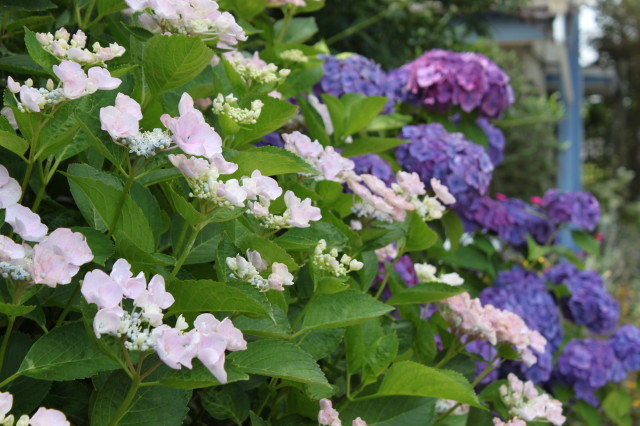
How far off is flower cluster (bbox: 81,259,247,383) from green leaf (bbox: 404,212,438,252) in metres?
0.53

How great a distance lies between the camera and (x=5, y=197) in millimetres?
682

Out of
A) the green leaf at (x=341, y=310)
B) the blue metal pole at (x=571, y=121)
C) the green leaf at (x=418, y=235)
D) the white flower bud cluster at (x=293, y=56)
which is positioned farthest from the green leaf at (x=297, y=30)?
the blue metal pole at (x=571, y=121)

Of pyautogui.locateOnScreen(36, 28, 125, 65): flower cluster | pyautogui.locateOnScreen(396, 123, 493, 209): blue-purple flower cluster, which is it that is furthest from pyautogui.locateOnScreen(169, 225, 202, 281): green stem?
pyautogui.locateOnScreen(396, 123, 493, 209): blue-purple flower cluster

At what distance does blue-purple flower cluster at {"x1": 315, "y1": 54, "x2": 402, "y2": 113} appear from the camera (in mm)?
1629

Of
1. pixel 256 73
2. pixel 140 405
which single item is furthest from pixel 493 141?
pixel 140 405

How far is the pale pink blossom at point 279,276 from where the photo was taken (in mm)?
733

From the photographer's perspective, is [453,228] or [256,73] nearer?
[256,73]

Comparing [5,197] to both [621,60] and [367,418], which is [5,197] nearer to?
[367,418]

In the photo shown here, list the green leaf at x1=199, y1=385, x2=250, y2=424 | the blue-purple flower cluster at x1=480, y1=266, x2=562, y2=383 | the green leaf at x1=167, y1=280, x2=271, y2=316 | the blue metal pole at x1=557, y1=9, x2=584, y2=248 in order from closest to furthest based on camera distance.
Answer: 1. the green leaf at x1=167, y1=280, x2=271, y2=316
2. the green leaf at x1=199, y1=385, x2=250, y2=424
3. the blue-purple flower cluster at x1=480, y1=266, x2=562, y2=383
4. the blue metal pole at x1=557, y1=9, x2=584, y2=248

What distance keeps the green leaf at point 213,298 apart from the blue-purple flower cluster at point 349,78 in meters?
1.00

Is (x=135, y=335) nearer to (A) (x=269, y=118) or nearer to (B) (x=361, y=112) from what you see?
(A) (x=269, y=118)

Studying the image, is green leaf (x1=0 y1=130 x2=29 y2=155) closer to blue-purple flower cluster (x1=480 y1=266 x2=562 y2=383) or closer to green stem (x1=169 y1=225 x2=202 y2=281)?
green stem (x1=169 y1=225 x2=202 y2=281)

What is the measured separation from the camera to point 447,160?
155 cm

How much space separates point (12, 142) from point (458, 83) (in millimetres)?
1256
